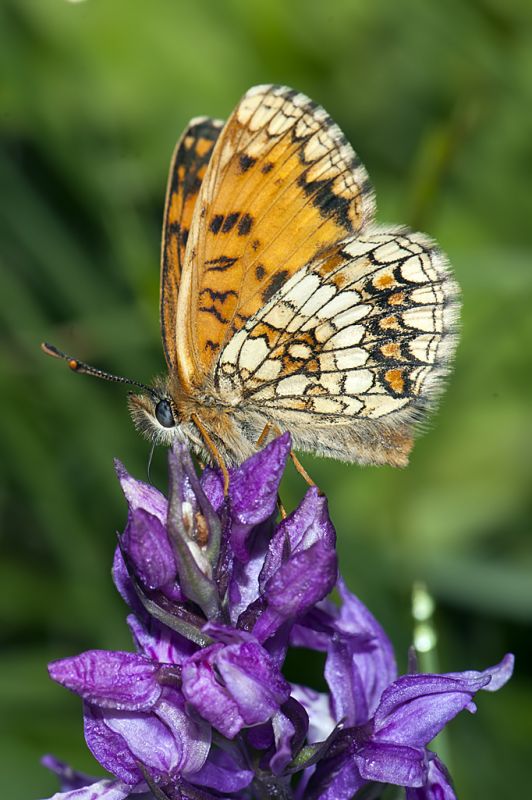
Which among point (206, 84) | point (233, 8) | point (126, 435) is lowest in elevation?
point (126, 435)

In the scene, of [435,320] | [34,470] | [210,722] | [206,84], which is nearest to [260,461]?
[210,722]

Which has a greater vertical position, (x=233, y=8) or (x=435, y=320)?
(x=233, y=8)

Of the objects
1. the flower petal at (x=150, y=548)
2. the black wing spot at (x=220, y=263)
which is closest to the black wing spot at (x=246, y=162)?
the black wing spot at (x=220, y=263)

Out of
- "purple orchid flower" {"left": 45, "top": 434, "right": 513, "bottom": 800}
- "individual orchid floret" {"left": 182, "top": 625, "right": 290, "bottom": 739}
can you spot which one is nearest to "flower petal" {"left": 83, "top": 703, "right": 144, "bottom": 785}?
"purple orchid flower" {"left": 45, "top": 434, "right": 513, "bottom": 800}

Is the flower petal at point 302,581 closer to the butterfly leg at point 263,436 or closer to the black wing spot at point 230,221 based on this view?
the butterfly leg at point 263,436

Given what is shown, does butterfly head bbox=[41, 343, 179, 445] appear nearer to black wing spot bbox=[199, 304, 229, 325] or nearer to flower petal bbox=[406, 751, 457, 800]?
black wing spot bbox=[199, 304, 229, 325]

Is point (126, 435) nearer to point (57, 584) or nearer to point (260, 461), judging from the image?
point (57, 584)

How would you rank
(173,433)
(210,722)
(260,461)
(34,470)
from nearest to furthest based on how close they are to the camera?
(210,722)
(260,461)
(173,433)
(34,470)
